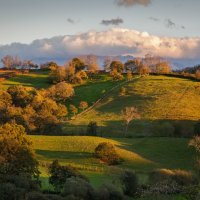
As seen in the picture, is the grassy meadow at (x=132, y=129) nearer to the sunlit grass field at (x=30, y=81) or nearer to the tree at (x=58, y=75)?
the sunlit grass field at (x=30, y=81)

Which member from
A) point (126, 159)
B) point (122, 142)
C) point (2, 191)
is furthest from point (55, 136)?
point (2, 191)

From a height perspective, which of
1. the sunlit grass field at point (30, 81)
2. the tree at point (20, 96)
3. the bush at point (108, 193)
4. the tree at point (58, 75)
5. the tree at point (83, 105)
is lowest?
the bush at point (108, 193)

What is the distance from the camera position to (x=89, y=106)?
123 m

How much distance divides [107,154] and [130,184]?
2124cm

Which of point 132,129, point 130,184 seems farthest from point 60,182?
point 132,129

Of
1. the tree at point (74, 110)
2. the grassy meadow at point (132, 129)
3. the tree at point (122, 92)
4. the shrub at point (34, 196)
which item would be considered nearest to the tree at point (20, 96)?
the tree at point (74, 110)

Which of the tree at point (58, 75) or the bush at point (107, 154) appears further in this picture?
the tree at point (58, 75)

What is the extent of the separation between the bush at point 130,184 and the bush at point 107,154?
2005 cm

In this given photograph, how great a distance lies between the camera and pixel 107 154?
2788 inches

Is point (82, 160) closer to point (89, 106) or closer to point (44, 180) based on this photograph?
point (44, 180)

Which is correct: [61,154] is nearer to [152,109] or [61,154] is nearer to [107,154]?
[107,154]

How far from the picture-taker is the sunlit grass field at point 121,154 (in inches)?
2635

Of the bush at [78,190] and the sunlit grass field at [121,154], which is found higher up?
the bush at [78,190]

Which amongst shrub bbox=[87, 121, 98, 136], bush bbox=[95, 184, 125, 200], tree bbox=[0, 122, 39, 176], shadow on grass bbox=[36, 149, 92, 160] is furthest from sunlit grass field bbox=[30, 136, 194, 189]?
bush bbox=[95, 184, 125, 200]
